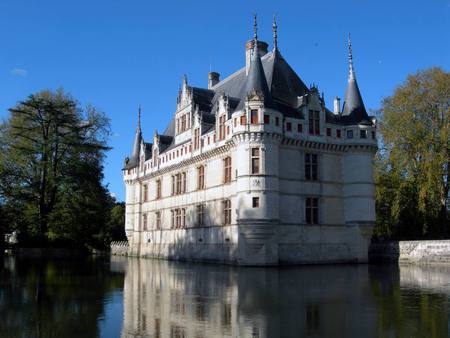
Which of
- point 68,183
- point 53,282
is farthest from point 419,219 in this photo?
point 53,282

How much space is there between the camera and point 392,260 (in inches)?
1326

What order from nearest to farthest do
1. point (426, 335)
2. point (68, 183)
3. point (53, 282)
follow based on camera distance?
point (426, 335)
point (53, 282)
point (68, 183)

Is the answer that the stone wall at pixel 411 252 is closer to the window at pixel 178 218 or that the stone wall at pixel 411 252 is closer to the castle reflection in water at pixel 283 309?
the castle reflection in water at pixel 283 309

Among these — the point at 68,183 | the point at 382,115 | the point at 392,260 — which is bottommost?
the point at 392,260

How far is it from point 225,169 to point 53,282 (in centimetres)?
1617

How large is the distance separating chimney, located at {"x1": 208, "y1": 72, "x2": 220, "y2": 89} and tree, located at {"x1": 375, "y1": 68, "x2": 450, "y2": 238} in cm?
1524

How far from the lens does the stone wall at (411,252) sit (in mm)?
30062

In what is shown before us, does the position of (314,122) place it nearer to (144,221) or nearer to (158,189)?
(158,189)

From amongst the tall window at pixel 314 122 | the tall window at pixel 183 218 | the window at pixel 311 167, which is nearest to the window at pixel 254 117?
the tall window at pixel 314 122

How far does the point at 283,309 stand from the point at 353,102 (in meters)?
24.8

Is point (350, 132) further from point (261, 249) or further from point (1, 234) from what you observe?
point (1, 234)

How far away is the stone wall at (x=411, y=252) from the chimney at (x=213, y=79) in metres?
20.5

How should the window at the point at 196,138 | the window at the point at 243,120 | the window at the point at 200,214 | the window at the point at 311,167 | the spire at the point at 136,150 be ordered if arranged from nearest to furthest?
the window at the point at 243,120 → the window at the point at 311,167 → the window at the point at 200,214 → the window at the point at 196,138 → the spire at the point at 136,150

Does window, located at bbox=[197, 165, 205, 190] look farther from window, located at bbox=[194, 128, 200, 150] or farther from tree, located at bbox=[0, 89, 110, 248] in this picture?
tree, located at bbox=[0, 89, 110, 248]
